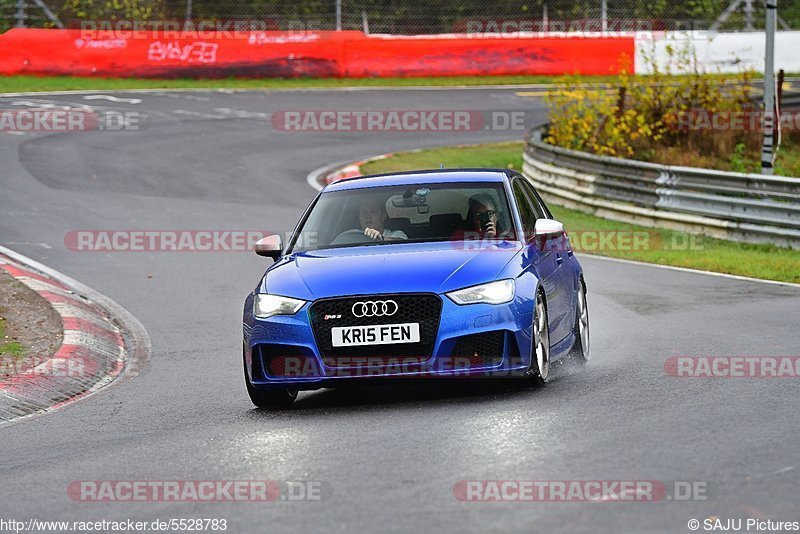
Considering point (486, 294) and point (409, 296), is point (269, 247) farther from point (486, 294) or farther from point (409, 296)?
point (486, 294)

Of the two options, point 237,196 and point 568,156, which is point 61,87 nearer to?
point 237,196

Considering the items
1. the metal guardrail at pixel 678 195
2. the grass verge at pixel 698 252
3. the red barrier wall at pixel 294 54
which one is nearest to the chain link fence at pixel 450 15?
the red barrier wall at pixel 294 54

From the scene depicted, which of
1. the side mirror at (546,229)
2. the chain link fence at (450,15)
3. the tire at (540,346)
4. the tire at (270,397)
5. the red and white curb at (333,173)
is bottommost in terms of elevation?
the red and white curb at (333,173)

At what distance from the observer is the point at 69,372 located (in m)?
10.6

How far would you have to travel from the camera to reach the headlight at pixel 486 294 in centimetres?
843

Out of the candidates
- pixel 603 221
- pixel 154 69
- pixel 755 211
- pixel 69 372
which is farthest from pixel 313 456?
pixel 154 69

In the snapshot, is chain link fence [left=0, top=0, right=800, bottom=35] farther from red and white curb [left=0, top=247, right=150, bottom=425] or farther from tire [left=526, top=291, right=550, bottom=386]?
tire [left=526, top=291, right=550, bottom=386]

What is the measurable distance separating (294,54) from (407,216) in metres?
29.0

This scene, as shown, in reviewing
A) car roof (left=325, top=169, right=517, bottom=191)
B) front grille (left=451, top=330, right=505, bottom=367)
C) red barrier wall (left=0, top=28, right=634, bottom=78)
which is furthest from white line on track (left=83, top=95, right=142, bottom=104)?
front grille (left=451, top=330, right=505, bottom=367)

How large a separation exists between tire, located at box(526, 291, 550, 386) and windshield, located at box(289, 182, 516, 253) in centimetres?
73

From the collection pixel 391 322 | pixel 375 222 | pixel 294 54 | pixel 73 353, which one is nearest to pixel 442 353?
pixel 391 322

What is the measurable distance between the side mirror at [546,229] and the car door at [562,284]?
13.9 inches

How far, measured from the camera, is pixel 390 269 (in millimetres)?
8664

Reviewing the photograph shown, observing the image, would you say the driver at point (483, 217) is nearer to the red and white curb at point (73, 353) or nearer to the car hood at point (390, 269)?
the car hood at point (390, 269)
